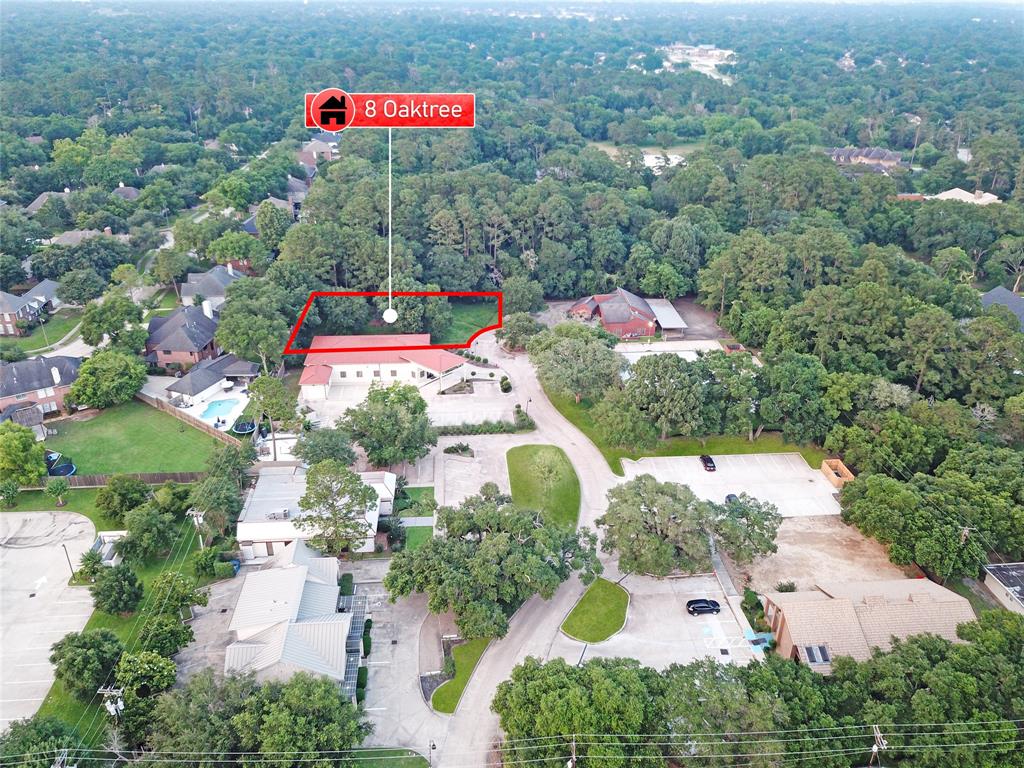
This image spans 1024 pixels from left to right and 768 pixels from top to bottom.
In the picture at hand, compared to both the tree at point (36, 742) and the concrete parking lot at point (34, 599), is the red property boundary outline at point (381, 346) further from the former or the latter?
the tree at point (36, 742)

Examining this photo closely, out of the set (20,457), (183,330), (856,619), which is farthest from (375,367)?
(856,619)

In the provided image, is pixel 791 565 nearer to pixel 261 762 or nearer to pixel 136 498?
pixel 261 762

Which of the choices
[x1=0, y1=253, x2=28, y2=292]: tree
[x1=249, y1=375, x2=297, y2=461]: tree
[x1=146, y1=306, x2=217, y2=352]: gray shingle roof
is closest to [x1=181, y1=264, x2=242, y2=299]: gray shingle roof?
[x1=146, y1=306, x2=217, y2=352]: gray shingle roof

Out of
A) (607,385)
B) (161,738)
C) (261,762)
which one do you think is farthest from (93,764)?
(607,385)

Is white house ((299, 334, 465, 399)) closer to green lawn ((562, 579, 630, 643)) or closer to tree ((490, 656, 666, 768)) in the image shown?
green lawn ((562, 579, 630, 643))

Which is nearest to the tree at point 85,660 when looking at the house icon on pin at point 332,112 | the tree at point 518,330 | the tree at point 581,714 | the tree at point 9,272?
the tree at point 581,714

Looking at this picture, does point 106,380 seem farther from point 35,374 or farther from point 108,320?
point 108,320
